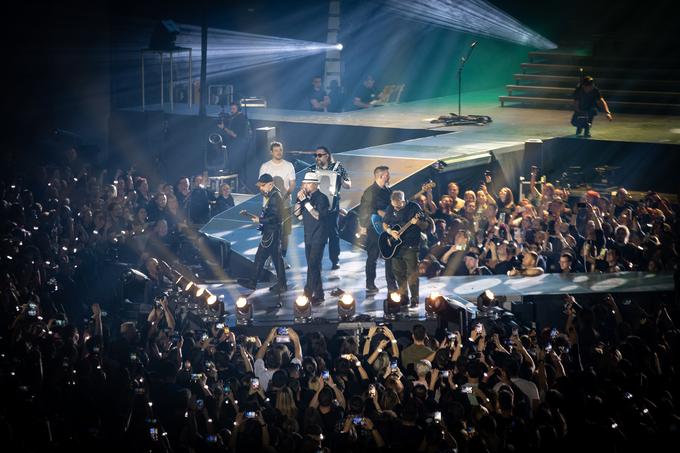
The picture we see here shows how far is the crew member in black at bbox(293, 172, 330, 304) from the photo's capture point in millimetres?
13219

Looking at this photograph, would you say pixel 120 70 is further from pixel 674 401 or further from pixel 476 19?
pixel 674 401

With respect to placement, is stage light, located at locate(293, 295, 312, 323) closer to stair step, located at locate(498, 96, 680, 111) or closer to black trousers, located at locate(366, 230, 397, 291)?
black trousers, located at locate(366, 230, 397, 291)

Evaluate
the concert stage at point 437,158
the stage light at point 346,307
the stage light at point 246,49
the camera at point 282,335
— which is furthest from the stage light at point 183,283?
the stage light at point 246,49

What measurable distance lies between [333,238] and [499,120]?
10.1 m

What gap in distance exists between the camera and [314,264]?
13562mm

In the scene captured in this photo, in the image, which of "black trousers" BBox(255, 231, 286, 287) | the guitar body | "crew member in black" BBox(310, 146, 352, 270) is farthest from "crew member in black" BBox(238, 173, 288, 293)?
the guitar body

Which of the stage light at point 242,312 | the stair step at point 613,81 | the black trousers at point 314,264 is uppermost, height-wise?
the stair step at point 613,81

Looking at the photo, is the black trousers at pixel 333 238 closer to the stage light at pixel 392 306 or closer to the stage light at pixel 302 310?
the stage light at pixel 302 310

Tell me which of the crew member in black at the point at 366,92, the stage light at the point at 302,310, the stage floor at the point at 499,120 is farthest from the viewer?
the crew member in black at the point at 366,92

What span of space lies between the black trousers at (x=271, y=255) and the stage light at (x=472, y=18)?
44.1ft

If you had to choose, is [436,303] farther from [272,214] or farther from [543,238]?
[543,238]

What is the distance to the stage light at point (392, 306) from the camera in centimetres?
1306

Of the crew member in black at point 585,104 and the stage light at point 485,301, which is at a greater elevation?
the crew member in black at point 585,104

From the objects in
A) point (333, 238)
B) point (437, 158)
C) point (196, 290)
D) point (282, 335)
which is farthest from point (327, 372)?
point (437, 158)
